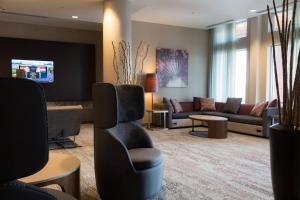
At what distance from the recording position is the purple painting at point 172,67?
8070 mm

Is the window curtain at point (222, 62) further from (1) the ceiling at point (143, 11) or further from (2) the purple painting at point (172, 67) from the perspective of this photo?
(2) the purple painting at point (172, 67)

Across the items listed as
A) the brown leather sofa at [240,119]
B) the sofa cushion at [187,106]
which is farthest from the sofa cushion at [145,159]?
the sofa cushion at [187,106]

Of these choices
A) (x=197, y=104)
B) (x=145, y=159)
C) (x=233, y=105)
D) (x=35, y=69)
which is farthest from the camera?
(x=197, y=104)

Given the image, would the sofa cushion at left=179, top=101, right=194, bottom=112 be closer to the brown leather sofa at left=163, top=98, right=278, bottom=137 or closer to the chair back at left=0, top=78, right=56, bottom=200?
the brown leather sofa at left=163, top=98, right=278, bottom=137

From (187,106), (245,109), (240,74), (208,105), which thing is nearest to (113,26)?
(187,106)

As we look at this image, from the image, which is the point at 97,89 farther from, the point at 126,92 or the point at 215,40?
the point at 215,40

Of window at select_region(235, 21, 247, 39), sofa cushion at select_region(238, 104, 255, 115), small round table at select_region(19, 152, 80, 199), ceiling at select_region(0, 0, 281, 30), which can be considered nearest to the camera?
small round table at select_region(19, 152, 80, 199)

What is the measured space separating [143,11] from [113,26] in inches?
52.8

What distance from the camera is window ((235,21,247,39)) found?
7808 mm

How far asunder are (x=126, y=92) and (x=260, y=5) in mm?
4496

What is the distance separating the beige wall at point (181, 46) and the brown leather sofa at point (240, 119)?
552 millimetres

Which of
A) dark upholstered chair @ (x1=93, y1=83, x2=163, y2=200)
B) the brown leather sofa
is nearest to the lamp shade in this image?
the brown leather sofa

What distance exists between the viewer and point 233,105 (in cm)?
750

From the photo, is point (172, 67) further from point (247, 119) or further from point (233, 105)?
point (247, 119)
